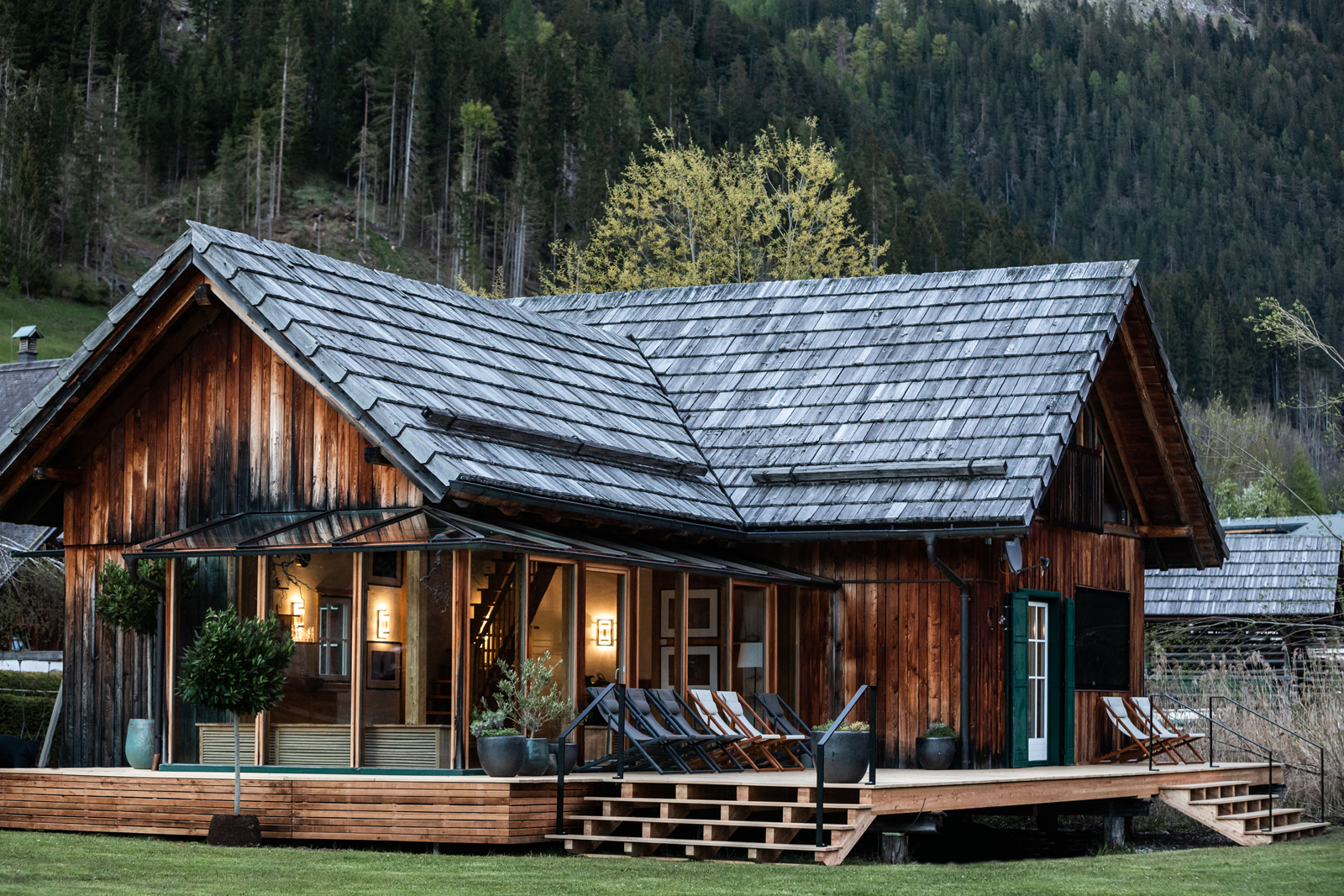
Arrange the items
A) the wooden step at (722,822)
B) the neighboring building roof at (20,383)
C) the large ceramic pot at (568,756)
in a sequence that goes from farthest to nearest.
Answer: the neighboring building roof at (20,383) < the large ceramic pot at (568,756) < the wooden step at (722,822)

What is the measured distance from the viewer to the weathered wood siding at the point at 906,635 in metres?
16.0

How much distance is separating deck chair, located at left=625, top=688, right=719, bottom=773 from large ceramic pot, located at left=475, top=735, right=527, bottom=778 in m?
1.29

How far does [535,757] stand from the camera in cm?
1259

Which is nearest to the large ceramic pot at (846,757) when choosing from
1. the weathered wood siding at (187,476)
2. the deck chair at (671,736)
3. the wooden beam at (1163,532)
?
the deck chair at (671,736)

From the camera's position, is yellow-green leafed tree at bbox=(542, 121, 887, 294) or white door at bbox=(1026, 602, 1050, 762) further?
yellow-green leafed tree at bbox=(542, 121, 887, 294)

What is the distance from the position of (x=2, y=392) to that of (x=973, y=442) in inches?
852

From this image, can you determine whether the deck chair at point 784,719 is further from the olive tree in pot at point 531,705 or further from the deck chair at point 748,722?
the olive tree in pot at point 531,705

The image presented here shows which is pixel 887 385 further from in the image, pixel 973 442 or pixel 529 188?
pixel 529 188

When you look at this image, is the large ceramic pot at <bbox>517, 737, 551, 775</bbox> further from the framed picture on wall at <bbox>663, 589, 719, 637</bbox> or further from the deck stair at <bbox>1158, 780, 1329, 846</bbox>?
the deck stair at <bbox>1158, 780, 1329, 846</bbox>

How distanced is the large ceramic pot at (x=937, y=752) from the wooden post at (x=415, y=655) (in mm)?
4925

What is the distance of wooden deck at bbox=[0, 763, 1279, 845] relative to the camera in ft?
39.3

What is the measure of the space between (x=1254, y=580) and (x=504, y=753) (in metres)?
21.7

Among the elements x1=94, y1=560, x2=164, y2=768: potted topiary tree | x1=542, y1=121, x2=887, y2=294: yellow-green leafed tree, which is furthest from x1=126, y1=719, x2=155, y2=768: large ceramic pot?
x1=542, y1=121, x2=887, y2=294: yellow-green leafed tree

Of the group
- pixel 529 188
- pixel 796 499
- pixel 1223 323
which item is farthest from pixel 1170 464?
pixel 1223 323
